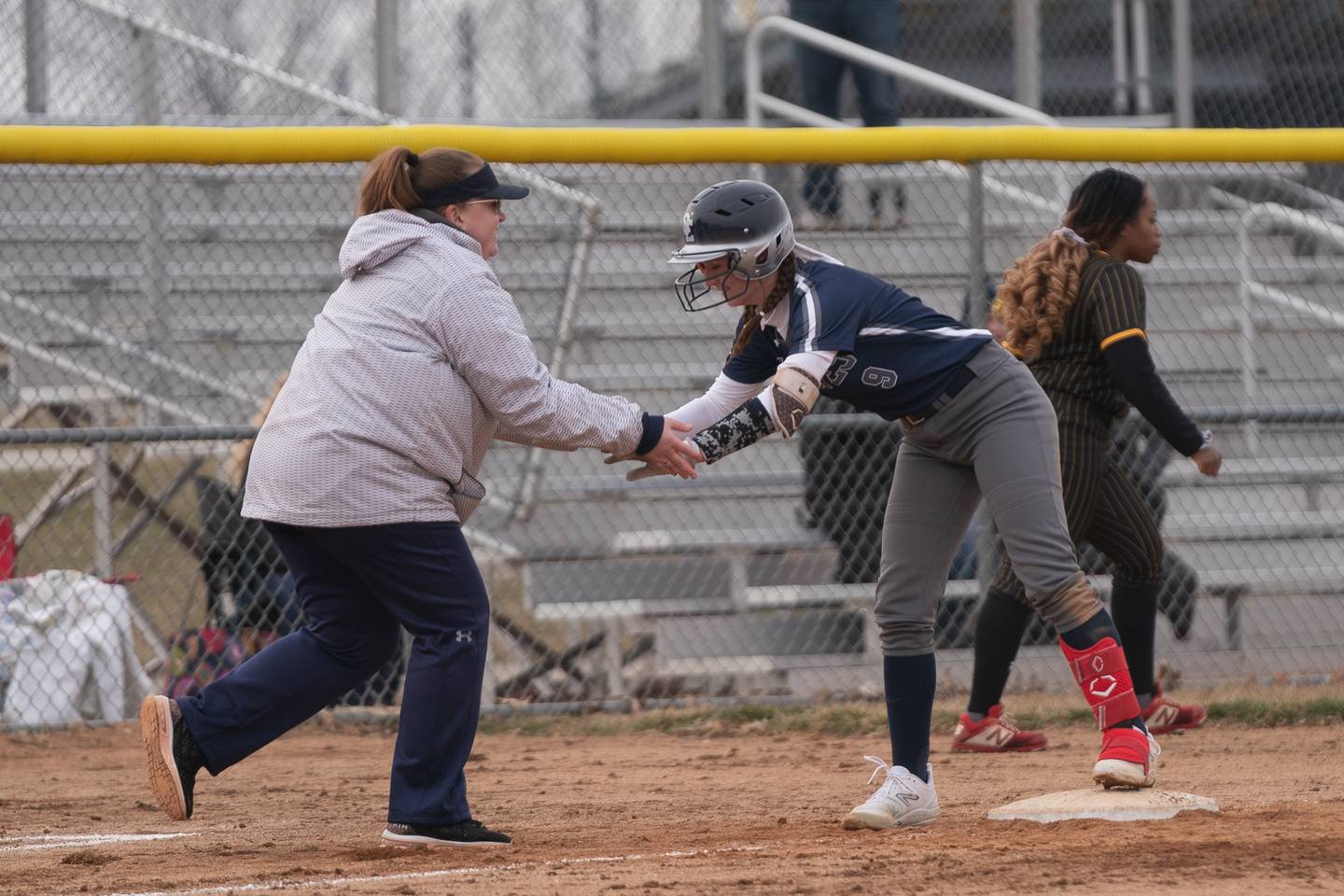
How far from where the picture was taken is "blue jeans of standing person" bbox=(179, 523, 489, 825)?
13.6 feet

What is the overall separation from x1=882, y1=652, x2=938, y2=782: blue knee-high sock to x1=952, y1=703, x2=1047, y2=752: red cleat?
5.21ft

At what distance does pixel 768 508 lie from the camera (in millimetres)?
8328

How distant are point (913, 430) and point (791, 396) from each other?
0.58 meters

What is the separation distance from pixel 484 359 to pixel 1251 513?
19.2ft

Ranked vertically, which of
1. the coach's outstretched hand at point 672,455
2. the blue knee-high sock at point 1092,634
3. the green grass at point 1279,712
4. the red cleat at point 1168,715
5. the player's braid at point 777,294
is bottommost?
the green grass at point 1279,712

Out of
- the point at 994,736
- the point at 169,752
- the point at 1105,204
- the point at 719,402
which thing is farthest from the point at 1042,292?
the point at 169,752

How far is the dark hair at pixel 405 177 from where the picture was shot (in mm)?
4270

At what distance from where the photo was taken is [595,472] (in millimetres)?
8398

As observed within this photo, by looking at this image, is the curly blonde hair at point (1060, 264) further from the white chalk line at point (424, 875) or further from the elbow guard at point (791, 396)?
the white chalk line at point (424, 875)

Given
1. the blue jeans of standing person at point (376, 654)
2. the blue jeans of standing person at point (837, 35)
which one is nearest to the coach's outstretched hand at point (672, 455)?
the blue jeans of standing person at point (376, 654)

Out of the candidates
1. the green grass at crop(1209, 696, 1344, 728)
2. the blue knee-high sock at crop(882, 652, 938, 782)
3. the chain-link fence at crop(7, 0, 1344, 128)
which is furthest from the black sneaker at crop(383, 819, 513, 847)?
the chain-link fence at crop(7, 0, 1344, 128)

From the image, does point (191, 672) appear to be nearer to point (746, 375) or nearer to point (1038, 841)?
point (746, 375)

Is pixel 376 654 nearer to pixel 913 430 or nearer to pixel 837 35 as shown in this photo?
pixel 913 430

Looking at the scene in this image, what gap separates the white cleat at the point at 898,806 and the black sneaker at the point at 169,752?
1.74 meters
